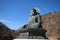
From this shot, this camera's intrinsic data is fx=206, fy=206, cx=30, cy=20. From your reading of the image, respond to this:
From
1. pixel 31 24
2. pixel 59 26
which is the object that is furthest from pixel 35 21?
pixel 59 26

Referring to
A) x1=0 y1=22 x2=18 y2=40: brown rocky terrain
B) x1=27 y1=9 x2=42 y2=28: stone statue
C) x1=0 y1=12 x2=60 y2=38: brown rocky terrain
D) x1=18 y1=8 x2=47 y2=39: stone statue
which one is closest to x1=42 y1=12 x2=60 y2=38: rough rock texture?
x1=0 y1=12 x2=60 y2=38: brown rocky terrain

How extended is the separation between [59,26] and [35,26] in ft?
67.8

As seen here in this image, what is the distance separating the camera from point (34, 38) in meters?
6.26

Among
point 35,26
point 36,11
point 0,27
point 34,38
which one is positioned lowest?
point 34,38

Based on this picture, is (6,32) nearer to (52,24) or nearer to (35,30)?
(52,24)

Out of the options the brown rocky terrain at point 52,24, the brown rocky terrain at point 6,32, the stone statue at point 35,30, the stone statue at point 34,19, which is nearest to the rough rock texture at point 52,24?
the brown rocky terrain at point 52,24

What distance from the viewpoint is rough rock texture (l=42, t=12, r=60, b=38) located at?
2628 cm

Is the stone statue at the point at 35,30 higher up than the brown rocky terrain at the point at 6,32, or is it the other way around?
the brown rocky terrain at the point at 6,32

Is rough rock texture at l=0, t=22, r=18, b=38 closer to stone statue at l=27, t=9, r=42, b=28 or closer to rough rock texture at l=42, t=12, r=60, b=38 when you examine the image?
rough rock texture at l=42, t=12, r=60, b=38

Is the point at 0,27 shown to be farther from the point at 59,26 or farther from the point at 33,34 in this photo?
the point at 33,34

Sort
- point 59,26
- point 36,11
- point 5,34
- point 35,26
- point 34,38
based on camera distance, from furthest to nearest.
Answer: point 59,26 → point 5,34 → point 36,11 → point 35,26 → point 34,38

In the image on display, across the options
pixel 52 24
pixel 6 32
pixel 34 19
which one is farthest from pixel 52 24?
pixel 34 19

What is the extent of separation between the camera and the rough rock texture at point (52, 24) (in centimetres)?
2628

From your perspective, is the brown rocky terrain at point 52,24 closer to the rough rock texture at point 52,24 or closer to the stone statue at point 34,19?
the rough rock texture at point 52,24
